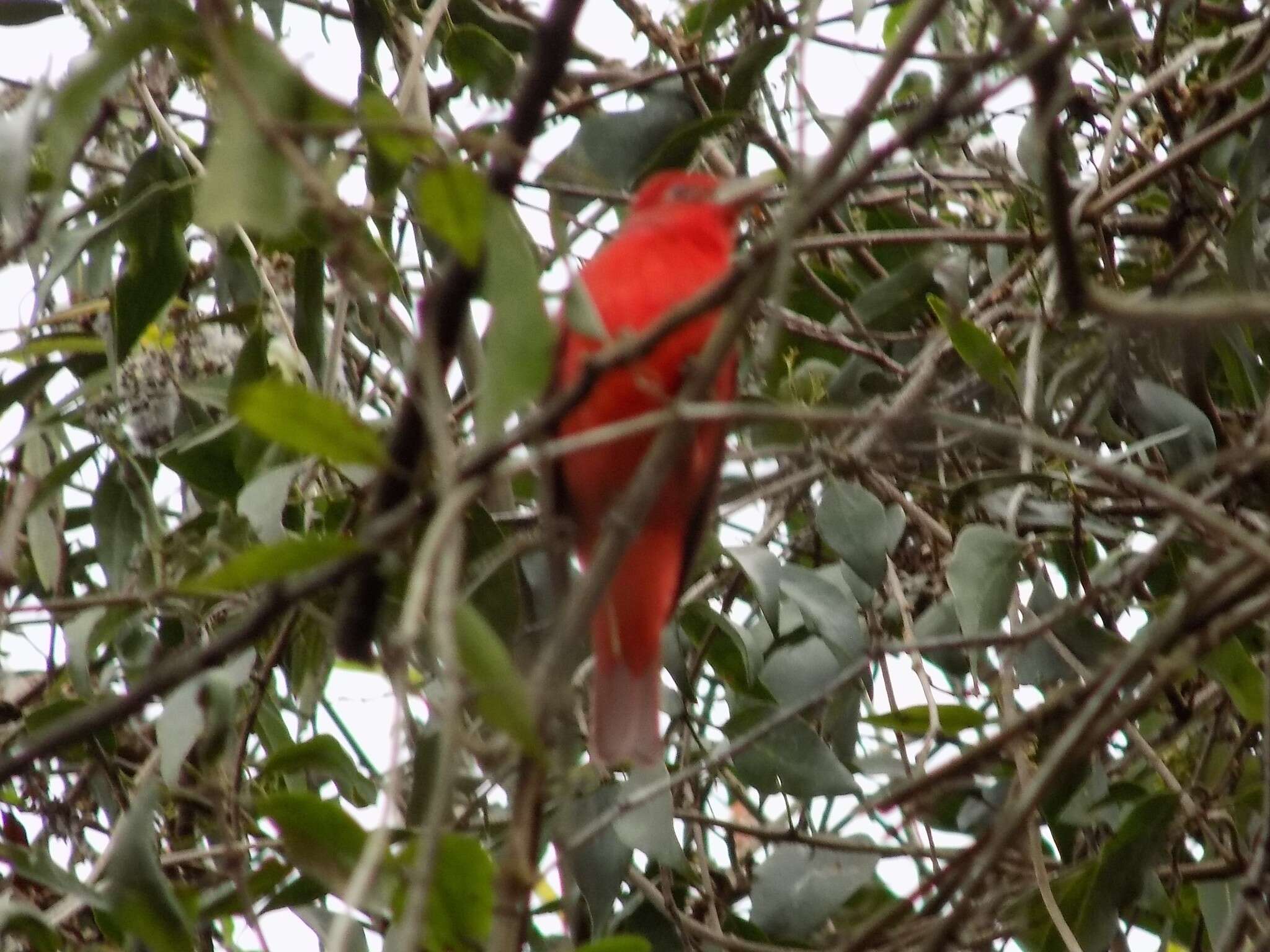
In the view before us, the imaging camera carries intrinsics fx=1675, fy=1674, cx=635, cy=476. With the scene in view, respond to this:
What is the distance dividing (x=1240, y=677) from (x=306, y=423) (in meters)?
1.66

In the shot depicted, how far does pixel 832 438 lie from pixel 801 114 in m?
0.92

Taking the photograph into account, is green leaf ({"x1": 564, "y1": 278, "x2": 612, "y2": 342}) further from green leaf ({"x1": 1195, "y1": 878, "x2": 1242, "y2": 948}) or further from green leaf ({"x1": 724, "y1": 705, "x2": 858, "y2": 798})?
green leaf ({"x1": 1195, "y1": 878, "x2": 1242, "y2": 948})

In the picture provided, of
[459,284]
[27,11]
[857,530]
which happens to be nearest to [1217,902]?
[857,530]

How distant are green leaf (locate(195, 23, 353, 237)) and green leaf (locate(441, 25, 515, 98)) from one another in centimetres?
143

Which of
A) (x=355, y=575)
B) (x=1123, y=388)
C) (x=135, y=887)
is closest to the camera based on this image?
(x=355, y=575)

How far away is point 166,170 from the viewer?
2.89 meters

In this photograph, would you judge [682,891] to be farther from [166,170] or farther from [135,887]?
[166,170]

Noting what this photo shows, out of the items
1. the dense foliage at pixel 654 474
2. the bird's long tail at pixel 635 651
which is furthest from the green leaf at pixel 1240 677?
the bird's long tail at pixel 635 651

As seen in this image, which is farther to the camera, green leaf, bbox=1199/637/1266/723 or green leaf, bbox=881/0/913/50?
green leaf, bbox=881/0/913/50

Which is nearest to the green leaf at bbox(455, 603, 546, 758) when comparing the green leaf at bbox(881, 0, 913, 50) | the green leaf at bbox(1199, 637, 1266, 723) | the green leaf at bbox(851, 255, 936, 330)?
the green leaf at bbox(1199, 637, 1266, 723)

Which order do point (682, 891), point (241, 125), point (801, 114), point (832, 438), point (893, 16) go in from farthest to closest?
1. point (893, 16)
2. point (682, 891)
3. point (832, 438)
4. point (801, 114)
5. point (241, 125)

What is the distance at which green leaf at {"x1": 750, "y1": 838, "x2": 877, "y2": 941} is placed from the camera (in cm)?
280

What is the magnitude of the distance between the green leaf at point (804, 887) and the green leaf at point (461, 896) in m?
1.16

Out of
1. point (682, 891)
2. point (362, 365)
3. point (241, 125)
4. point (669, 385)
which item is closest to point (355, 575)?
point (241, 125)
